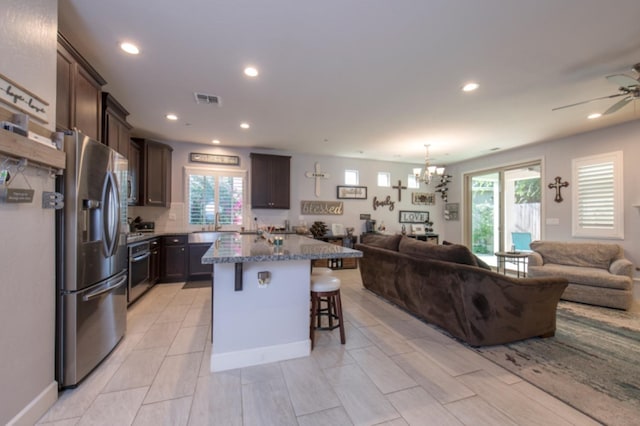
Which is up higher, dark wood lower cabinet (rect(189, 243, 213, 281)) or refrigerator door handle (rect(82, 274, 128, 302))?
refrigerator door handle (rect(82, 274, 128, 302))

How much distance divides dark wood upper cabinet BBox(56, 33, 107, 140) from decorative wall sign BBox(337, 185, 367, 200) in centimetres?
491

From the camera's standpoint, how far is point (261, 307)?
2197 millimetres

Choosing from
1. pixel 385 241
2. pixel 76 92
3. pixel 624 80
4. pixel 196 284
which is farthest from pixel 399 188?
pixel 76 92

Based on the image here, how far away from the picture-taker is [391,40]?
2217 millimetres

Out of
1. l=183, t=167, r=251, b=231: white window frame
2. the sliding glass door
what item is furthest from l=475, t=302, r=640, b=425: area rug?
l=183, t=167, r=251, b=231: white window frame

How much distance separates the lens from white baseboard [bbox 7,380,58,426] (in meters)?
1.45

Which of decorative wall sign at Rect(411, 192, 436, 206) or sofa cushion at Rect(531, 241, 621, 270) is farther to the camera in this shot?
decorative wall sign at Rect(411, 192, 436, 206)

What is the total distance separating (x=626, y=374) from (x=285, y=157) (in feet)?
18.5

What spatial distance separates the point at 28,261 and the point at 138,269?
7.61 feet

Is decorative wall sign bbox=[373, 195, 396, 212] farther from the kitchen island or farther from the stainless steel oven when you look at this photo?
the stainless steel oven

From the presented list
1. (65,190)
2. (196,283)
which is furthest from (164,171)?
(65,190)

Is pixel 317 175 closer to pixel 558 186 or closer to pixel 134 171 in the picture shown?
pixel 134 171

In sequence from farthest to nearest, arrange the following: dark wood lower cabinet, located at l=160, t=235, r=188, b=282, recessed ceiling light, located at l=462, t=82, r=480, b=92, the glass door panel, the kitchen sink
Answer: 1. the glass door panel
2. the kitchen sink
3. dark wood lower cabinet, located at l=160, t=235, r=188, b=282
4. recessed ceiling light, located at l=462, t=82, r=480, b=92

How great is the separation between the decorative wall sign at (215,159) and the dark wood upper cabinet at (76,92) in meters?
2.64
